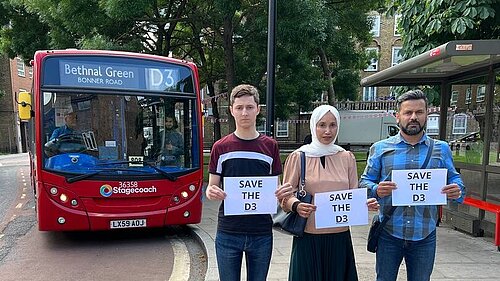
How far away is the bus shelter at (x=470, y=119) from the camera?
5.82m

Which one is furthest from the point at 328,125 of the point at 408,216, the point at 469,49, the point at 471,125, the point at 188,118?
the point at 471,125

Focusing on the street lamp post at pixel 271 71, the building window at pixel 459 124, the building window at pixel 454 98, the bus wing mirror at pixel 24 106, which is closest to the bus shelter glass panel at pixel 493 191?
the building window at pixel 459 124

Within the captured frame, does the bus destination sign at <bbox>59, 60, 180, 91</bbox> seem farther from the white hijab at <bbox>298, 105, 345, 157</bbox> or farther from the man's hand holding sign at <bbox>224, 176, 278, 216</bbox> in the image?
the white hijab at <bbox>298, 105, 345, 157</bbox>

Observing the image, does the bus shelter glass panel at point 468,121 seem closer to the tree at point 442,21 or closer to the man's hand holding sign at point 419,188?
the tree at point 442,21

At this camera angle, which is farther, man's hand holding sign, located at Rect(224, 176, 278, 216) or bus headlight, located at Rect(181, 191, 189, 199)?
bus headlight, located at Rect(181, 191, 189, 199)

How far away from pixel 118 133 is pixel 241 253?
350cm

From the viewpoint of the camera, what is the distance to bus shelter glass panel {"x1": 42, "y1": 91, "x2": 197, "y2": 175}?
5.37m

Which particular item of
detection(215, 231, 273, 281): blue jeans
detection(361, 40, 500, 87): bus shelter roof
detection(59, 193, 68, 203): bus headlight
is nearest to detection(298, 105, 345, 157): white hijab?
detection(215, 231, 273, 281): blue jeans

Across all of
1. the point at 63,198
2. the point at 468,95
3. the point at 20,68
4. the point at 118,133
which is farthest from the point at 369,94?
the point at 63,198

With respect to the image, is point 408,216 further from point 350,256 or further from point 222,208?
point 222,208

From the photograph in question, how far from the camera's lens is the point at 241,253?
9.26 ft

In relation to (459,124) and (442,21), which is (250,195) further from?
(459,124)

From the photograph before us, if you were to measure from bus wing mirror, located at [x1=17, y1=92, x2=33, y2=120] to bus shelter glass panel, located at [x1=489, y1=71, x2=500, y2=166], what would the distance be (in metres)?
7.07

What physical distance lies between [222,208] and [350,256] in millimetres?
964
